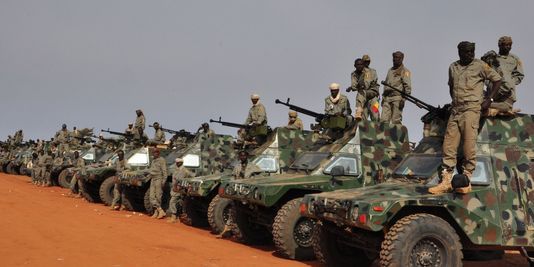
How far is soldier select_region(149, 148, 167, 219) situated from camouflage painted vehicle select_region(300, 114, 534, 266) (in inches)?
264

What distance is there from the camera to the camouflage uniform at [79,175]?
1695cm

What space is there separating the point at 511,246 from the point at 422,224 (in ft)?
4.68

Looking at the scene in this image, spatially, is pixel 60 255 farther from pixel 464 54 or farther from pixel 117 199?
pixel 117 199

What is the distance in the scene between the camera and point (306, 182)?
28.5 ft

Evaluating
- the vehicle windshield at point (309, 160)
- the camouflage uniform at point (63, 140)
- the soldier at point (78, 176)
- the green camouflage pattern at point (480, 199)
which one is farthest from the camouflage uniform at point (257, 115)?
the camouflage uniform at point (63, 140)

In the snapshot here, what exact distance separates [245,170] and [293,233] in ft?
11.7

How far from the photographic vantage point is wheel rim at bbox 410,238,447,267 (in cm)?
586

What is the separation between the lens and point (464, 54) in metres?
6.74

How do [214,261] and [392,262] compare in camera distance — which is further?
[214,261]

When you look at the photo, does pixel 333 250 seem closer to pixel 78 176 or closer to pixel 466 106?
pixel 466 106

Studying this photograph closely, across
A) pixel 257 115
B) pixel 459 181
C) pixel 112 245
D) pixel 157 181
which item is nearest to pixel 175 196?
pixel 157 181

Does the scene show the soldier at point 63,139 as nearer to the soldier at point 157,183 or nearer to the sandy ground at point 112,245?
the soldier at point 157,183

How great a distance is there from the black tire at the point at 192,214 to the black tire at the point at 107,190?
477 cm

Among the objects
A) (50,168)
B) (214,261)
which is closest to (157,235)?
(214,261)
